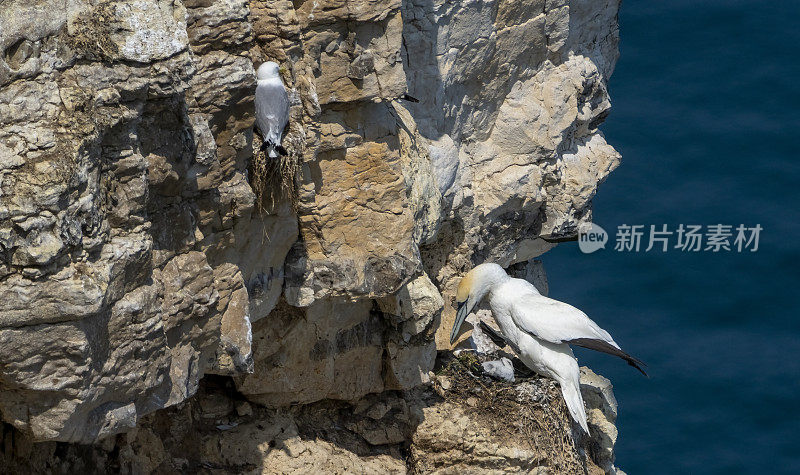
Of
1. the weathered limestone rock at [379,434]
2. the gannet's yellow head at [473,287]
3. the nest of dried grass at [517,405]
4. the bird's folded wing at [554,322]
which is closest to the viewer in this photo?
the weathered limestone rock at [379,434]

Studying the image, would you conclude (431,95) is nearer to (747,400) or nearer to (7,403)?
(7,403)

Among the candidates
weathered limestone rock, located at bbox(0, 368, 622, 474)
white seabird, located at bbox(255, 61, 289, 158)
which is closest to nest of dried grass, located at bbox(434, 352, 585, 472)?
weathered limestone rock, located at bbox(0, 368, 622, 474)

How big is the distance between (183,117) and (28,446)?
95.9 inches

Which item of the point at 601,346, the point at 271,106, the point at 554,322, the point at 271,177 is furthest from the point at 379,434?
the point at 271,106

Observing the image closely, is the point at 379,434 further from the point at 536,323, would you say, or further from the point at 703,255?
the point at 703,255

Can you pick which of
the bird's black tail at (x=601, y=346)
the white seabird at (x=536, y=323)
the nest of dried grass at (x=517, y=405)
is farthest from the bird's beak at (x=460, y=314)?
the bird's black tail at (x=601, y=346)

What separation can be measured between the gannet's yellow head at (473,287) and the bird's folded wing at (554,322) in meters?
0.27

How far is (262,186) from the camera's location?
7.52 meters

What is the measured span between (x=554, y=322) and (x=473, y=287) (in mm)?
698

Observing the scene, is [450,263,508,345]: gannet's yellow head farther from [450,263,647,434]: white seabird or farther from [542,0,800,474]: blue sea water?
[542,0,800,474]: blue sea water

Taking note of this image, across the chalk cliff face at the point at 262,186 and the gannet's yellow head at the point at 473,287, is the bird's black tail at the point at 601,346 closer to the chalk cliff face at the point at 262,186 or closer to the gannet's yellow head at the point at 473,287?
the gannet's yellow head at the point at 473,287

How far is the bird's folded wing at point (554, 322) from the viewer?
9273mm

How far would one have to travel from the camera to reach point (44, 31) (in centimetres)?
573
